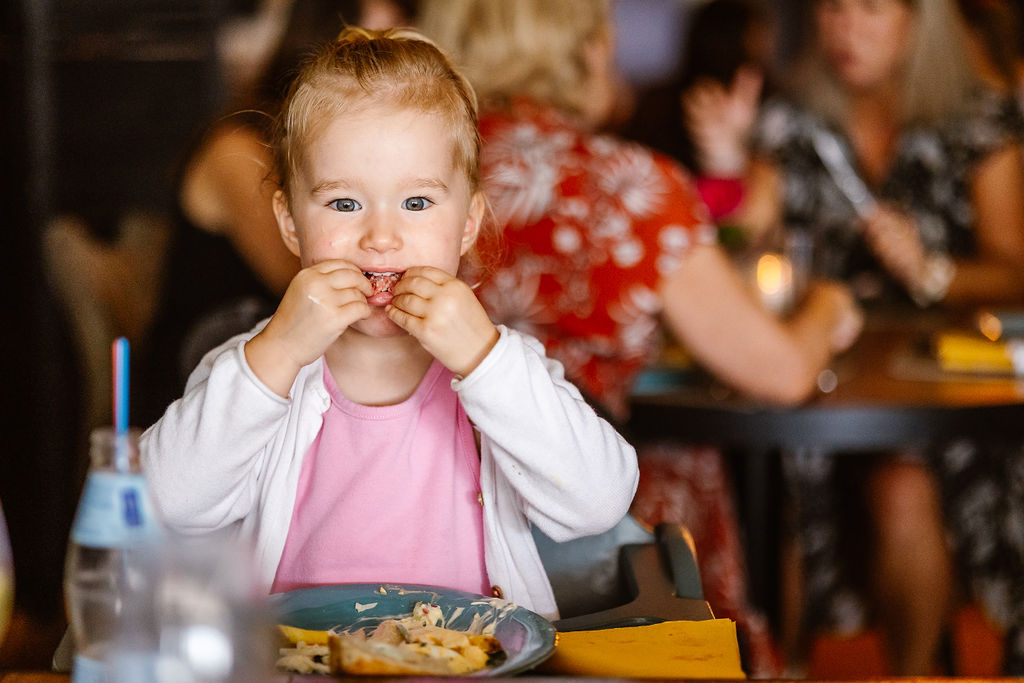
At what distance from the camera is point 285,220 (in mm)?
1220

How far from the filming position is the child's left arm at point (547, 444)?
3.36ft

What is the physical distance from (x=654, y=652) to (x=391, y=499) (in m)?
0.40

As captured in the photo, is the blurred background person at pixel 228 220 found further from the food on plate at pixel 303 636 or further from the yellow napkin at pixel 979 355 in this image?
the yellow napkin at pixel 979 355

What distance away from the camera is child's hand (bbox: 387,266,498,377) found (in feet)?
3.38

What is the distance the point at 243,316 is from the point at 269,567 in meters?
0.53

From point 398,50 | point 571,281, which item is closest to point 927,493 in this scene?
point 571,281

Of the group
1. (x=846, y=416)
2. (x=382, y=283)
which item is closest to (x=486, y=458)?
(x=382, y=283)

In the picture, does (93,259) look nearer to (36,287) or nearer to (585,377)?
(36,287)

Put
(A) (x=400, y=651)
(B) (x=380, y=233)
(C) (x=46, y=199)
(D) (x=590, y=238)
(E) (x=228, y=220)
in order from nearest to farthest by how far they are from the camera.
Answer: (A) (x=400, y=651)
(B) (x=380, y=233)
(D) (x=590, y=238)
(E) (x=228, y=220)
(C) (x=46, y=199)

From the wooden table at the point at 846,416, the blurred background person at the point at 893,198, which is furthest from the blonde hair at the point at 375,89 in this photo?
the blurred background person at the point at 893,198

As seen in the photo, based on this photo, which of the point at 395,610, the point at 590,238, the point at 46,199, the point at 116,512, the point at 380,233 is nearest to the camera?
the point at 116,512

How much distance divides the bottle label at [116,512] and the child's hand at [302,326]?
29 centimetres

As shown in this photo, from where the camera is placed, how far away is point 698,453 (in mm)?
2156

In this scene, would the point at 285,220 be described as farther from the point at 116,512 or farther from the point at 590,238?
the point at 590,238
